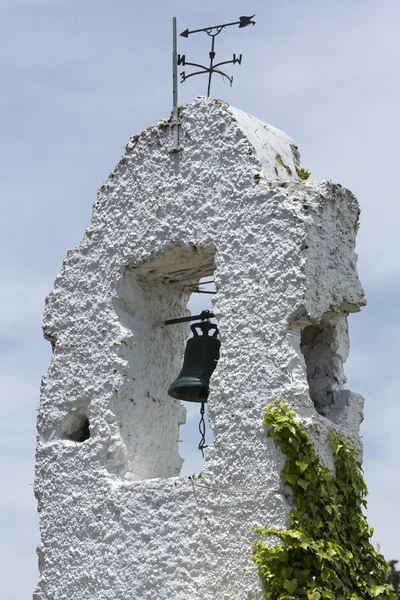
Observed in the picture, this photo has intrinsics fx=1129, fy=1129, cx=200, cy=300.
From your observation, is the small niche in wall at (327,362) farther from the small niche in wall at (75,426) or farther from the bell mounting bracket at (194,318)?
the small niche in wall at (75,426)

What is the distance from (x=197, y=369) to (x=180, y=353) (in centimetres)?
69

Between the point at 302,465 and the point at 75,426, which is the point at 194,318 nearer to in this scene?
the point at 75,426

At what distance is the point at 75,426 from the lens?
7531 millimetres

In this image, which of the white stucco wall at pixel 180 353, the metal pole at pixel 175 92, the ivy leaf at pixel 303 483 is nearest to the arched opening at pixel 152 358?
the white stucco wall at pixel 180 353

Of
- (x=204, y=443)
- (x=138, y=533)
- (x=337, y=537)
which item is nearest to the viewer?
(x=337, y=537)

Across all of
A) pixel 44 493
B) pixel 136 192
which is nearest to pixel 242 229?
pixel 136 192

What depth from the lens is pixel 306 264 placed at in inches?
256

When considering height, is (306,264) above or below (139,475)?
above

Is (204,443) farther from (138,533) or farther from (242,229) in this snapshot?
(242,229)

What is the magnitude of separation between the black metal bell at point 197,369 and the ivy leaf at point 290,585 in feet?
4.71

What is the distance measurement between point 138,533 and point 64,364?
1.36 metres

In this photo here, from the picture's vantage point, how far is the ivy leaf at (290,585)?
6.05 metres

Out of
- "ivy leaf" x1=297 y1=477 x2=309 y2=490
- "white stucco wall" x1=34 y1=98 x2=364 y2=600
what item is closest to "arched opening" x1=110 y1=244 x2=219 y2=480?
"white stucco wall" x1=34 y1=98 x2=364 y2=600

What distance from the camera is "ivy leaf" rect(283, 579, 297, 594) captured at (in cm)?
605
